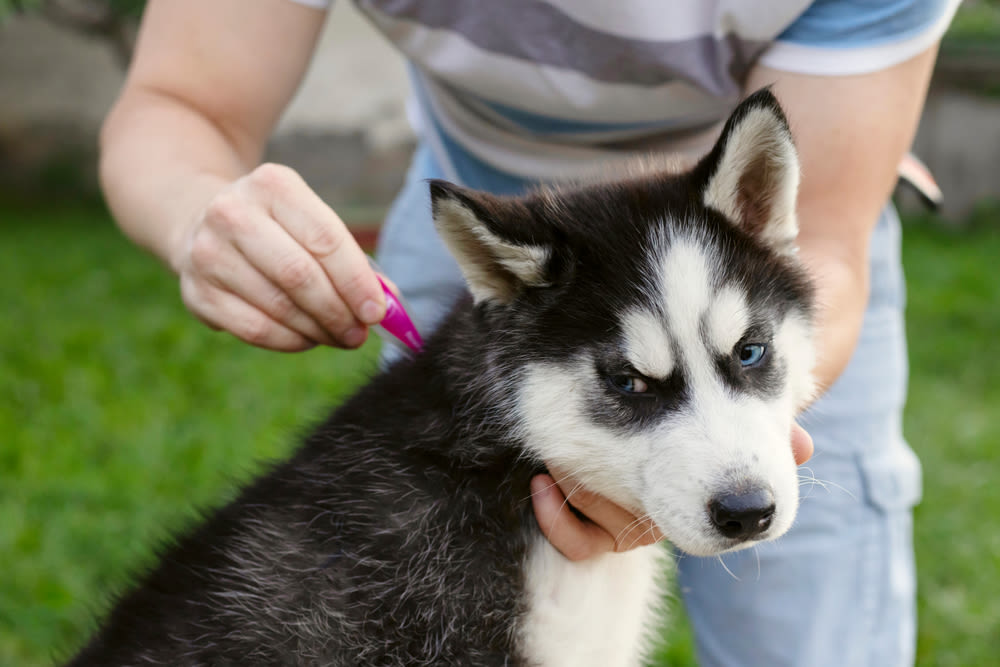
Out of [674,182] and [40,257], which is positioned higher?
[674,182]

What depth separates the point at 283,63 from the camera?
2.84 metres

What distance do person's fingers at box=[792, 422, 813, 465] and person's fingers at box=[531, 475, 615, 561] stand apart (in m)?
0.48

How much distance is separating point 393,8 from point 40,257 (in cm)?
815

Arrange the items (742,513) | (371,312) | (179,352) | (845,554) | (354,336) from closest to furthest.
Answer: (742,513), (371,312), (354,336), (845,554), (179,352)

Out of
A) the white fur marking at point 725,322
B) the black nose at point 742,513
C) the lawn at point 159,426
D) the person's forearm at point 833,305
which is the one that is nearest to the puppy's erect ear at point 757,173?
the person's forearm at point 833,305

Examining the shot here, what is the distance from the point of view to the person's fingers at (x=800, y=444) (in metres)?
2.14

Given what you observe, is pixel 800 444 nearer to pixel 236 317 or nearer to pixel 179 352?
pixel 236 317

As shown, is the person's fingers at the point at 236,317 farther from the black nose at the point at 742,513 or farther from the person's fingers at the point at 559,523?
the black nose at the point at 742,513

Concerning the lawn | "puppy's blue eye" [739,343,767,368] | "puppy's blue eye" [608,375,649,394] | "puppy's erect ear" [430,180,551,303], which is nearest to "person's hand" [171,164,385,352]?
"puppy's erect ear" [430,180,551,303]

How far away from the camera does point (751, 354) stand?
212 cm

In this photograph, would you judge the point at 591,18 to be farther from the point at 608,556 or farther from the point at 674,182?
the point at 608,556

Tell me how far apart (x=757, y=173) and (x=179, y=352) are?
19.5 ft

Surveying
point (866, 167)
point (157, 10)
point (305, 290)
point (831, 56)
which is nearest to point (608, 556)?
point (305, 290)

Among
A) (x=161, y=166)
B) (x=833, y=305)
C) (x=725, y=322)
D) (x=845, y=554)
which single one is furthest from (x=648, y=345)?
(x=161, y=166)
